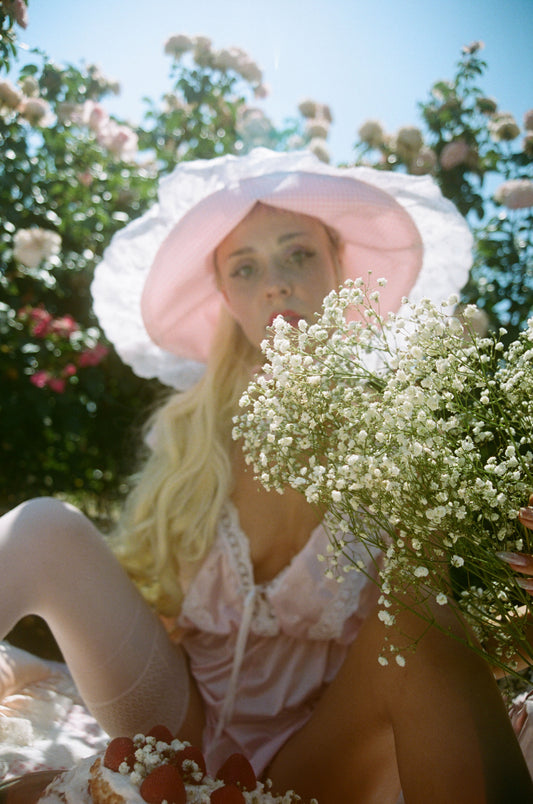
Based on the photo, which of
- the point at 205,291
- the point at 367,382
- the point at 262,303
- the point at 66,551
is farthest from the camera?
the point at 205,291

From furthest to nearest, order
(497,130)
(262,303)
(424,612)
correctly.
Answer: (497,130) → (262,303) → (424,612)

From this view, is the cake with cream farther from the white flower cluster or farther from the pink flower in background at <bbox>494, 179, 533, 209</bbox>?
the white flower cluster

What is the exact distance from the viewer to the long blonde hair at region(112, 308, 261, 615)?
1809mm

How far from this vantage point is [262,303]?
1.84 metres

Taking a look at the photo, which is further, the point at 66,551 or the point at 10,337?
the point at 10,337

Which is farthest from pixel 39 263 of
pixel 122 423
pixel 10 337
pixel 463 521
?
pixel 463 521

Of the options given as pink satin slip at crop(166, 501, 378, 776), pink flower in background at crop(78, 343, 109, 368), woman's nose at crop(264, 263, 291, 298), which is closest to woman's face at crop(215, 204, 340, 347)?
woman's nose at crop(264, 263, 291, 298)

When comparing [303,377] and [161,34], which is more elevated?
[161,34]

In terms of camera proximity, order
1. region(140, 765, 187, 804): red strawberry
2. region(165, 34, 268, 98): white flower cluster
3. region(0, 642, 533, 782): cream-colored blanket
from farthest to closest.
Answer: region(165, 34, 268, 98): white flower cluster, region(0, 642, 533, 782): cream-colored blanket, region(140, 765, 187, 804): red strawberry

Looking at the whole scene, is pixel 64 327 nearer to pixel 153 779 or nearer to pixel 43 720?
pixel 43 720

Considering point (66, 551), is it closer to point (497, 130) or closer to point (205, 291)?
point (205, 291)


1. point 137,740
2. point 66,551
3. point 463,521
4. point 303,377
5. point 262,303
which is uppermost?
point 262,303

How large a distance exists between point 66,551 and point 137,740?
449 mm

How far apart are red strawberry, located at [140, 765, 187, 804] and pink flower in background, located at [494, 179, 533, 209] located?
2.43 m
